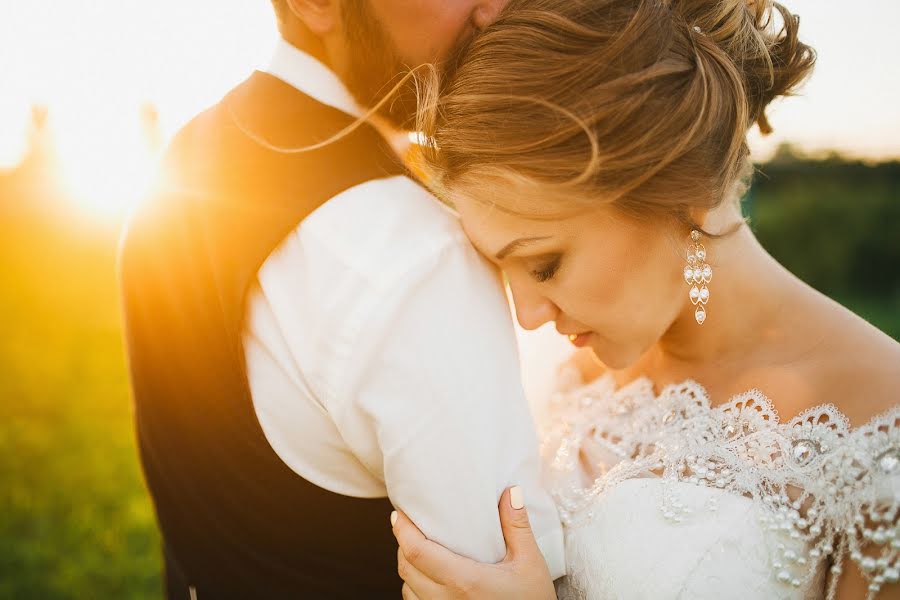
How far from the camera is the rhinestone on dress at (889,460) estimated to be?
1664 mm

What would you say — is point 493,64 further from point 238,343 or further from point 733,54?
point 238,343

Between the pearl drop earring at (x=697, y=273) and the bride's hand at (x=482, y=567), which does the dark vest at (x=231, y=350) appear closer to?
the bride's hand at (x=482, y=567)

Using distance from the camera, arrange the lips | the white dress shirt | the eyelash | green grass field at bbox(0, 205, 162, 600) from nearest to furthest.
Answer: the white dress shirt
the eyelash
the lips
green grass field at bbox(0, 205, 162, 600)

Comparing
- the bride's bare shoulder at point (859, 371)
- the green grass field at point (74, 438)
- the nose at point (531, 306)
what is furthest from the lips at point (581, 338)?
the green grass field at point (74, 438)

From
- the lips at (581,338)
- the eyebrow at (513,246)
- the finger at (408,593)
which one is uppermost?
the eyebrow at (513,246)

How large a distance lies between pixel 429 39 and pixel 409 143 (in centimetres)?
32

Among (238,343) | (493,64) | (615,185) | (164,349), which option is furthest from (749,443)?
(164,349)

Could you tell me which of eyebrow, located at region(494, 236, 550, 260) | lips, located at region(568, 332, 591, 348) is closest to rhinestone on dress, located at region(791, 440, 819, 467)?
lips, located at region(568, 332, 591, 348)

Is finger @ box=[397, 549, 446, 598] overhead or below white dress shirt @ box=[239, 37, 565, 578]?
below

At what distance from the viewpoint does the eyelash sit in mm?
1896

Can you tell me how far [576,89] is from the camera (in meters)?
1.61

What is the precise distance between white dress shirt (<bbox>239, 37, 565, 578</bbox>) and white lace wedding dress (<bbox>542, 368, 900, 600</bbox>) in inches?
13.7

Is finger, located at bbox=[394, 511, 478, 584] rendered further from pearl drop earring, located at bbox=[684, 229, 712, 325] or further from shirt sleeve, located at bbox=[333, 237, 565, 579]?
pearl drop earring, located at bbox=[684, 229, 712, 325]

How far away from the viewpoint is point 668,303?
6.96ft
